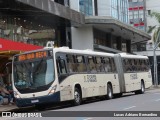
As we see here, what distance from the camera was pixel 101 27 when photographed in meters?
50.7

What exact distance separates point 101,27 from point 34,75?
29315 millimetres

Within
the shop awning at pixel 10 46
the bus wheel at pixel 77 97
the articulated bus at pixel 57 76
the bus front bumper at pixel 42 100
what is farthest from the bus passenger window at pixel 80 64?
the shop awning at pixel 10 46

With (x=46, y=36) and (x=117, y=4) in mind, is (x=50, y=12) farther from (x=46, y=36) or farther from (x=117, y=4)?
(x=117, y=4)

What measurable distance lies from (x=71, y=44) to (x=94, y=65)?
21011 mm

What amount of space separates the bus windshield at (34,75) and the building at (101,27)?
23.9 metres

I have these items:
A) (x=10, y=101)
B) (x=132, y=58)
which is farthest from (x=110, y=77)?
(x=10, y=101)

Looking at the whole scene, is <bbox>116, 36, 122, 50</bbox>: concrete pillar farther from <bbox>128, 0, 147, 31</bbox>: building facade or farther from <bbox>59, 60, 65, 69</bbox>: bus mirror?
<bbox>59, 60, 65, 69</bbox>: bus mirror

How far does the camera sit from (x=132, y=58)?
34.1 m

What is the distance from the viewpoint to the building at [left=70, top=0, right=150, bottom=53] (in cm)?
4703

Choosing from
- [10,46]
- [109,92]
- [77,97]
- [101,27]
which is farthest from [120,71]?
[101,27]

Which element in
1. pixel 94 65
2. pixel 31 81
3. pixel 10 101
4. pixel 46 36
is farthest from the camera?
pixel 46 36

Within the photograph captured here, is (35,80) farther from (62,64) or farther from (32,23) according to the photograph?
(32,23)

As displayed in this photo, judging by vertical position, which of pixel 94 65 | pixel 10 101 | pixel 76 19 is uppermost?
pixel 76 19

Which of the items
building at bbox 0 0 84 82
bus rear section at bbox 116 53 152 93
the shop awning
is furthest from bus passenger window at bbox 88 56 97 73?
the shop awning
